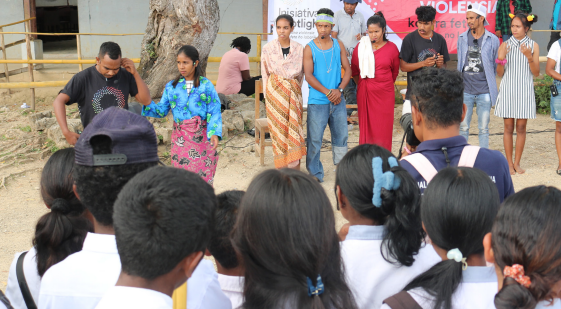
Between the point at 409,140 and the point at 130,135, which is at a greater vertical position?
the point at 130,135

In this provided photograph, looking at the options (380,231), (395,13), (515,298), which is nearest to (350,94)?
(395,13)

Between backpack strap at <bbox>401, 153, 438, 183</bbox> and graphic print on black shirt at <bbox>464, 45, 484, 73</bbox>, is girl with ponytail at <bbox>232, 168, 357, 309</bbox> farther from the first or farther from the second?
graphic print on black shirt at <bbox>464, 45, 484, 73</bbox>

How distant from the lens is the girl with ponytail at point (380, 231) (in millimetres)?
1774

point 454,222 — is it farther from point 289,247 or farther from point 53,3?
point 53,3

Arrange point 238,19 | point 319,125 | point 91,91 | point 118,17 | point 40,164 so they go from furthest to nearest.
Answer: point 118,17
point 238,19
point 40,164
point 319,125
point 91,91

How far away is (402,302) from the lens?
4.85ft

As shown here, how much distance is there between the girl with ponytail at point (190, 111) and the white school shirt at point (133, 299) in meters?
2.78

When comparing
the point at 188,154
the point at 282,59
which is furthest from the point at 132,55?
the point at 188,154

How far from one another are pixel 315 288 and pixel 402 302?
30 centimetres

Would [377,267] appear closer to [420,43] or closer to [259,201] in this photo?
[259,201]

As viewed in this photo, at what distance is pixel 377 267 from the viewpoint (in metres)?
1.78

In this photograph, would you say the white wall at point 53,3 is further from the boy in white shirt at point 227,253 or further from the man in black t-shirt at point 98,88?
the boy in white shirt at point 227,253

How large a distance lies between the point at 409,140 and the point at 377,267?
3.39 ft

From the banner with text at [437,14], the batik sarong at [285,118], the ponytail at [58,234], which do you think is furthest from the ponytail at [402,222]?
the banner with text at [437,14]
